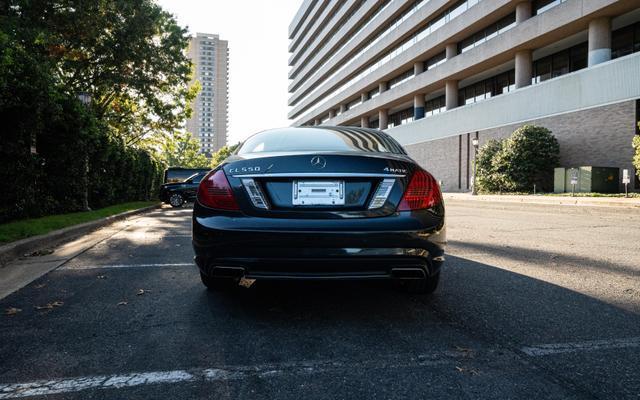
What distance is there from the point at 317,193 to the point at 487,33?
31770mm

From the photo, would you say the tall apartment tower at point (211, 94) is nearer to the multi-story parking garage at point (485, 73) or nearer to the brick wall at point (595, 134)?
the multi-story parking garage at point (485, 73)

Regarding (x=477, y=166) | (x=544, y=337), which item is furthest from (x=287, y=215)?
(x=477, y=166)

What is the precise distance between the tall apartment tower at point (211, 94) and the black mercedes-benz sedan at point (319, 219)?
535ft

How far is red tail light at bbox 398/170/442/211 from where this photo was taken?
9.71ft

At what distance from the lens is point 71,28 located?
1567 centimetres

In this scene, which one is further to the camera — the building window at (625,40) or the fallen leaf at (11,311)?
the building window at (625,40)

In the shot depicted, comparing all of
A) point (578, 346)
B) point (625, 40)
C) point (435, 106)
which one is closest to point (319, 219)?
point (578, 346)

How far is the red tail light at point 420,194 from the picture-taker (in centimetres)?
296

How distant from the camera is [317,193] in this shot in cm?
288

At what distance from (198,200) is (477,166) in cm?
2525

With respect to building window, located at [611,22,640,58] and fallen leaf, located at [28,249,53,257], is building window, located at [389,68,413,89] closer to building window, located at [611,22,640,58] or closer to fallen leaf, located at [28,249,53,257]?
building window, located at [611,22,640,58]

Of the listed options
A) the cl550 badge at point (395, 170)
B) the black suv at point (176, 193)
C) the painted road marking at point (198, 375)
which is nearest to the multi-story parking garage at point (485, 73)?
the black suv at point (176, 193)

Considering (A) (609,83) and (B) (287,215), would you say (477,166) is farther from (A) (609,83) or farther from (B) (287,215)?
(B) (287,215)

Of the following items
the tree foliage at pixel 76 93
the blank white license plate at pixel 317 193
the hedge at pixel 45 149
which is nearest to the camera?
the blank white license plate at pixel 317 193
